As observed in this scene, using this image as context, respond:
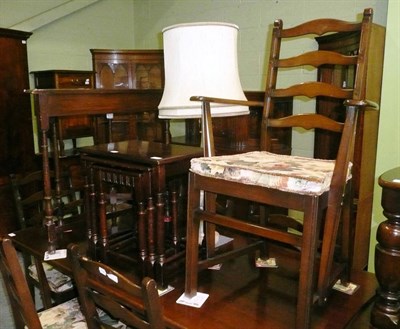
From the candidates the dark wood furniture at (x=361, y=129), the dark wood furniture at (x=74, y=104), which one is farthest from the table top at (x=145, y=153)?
the dark wood furniture at (x=361, y=129)

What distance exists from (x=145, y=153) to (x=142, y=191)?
0.18m

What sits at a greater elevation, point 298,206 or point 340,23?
point 340,23

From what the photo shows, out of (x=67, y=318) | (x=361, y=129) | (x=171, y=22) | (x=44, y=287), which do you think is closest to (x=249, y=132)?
(x=361, y=129)

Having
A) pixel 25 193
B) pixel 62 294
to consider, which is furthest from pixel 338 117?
pixel 25 193

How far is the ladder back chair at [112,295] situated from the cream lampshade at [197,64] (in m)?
0.90

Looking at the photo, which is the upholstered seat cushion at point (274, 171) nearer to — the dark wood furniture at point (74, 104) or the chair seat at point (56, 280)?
the dark wood furniture at point (74, 104)

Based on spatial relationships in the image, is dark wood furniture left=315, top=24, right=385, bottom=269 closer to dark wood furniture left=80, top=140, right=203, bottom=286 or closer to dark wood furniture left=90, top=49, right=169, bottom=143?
dark wood furniture left=80, top=140, right=203, bottom=286

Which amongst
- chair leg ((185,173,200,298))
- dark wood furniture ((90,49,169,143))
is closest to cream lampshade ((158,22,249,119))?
chair leg ((185,173,200,298))

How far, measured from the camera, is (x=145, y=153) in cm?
154

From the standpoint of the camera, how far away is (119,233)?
1.85 m

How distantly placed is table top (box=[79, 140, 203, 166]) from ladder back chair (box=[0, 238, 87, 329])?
1.68ft

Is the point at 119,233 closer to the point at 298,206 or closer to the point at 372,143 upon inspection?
the point at 298,206

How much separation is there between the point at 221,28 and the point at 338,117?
1144 mm

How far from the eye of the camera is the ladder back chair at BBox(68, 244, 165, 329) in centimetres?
92
